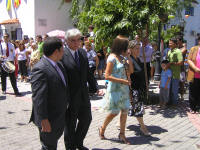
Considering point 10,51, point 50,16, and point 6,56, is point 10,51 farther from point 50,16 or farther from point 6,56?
point 50,16

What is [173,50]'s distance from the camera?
255 inches

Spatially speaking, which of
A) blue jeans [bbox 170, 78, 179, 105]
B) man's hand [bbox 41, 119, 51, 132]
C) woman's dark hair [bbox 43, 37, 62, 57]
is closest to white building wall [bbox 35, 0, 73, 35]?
blue jeans [bbox 170, 78, 179, 105]

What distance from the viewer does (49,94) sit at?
2787mm

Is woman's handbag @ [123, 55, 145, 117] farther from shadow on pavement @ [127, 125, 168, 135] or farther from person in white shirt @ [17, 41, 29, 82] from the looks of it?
person in white shirt @ [17, 41, 29, 82]

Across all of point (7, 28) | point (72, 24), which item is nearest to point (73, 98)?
point (72, 24)

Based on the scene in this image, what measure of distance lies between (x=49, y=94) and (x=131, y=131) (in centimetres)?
262

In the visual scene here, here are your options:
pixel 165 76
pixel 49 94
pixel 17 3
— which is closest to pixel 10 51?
pixel 165 76

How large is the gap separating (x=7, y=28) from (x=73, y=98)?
16.8 m

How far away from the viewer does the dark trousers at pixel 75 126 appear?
3.60 meters

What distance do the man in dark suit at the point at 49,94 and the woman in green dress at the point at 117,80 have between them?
3.98 feet

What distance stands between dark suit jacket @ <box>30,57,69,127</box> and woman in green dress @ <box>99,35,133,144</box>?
1283 mm

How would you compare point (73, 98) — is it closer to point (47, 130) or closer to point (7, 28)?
point (47, 130)

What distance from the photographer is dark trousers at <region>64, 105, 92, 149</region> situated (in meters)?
3.60

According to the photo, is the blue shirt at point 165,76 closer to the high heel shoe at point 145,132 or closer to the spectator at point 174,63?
the spectator at point 174,63
